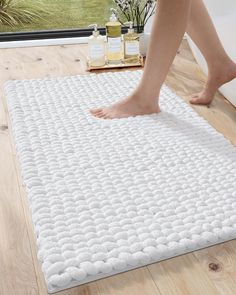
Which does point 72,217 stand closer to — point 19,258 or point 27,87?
point 19,258

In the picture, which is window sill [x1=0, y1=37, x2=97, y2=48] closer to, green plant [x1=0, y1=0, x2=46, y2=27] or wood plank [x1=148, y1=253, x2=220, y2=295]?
green plant [x1=0, y1=0, x2=46, y2=27]

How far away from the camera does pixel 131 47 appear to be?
2.24 meters

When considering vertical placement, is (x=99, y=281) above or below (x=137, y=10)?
below

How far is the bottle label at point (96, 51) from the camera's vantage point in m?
2.19

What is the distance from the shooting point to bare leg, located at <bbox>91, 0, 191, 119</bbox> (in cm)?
154

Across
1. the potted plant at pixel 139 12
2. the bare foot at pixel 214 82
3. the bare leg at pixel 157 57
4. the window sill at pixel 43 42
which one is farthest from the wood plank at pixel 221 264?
the window sill at pixel 43 42

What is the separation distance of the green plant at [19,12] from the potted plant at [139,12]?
2.83 feet

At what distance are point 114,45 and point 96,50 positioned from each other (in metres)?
0.09

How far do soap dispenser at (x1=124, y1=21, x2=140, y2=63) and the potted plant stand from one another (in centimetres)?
9

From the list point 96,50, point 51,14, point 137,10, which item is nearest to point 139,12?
point 137,10

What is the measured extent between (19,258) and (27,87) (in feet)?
3.34

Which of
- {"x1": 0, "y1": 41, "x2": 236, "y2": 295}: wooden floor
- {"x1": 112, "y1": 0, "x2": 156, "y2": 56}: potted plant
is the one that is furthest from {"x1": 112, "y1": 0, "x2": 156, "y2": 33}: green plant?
{"x1": 0, "y1": 41, "x2": 236, "y2": 295}: wooden floor

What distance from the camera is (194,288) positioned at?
3.26ft

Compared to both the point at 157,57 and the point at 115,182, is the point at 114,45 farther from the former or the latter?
the point at 115,182
